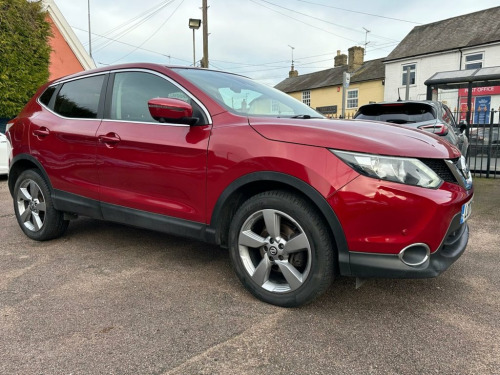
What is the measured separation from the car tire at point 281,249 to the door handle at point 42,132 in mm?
2180

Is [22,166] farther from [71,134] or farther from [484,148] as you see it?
[484,148]

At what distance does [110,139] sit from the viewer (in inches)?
121

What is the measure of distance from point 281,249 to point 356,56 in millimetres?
31543

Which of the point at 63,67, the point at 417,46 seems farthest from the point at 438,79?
the point at 417,46

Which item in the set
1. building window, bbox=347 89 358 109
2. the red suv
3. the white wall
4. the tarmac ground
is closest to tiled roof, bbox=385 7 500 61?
the white wall

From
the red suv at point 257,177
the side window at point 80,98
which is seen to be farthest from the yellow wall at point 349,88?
the red suv at point 257,177

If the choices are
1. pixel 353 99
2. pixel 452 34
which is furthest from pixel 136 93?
pixel 353 99

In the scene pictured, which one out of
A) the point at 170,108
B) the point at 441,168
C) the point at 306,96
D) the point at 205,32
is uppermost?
the point at 205,32

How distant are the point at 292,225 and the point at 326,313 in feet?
1.91

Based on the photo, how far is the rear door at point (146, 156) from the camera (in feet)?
8.77

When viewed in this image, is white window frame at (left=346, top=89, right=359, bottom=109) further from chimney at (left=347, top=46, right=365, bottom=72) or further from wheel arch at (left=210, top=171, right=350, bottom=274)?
wheel arch at (left=210, top=171, right=350, bottom=274)

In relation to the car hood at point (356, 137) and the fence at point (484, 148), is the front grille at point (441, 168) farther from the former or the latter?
the fence at point (484, 148)

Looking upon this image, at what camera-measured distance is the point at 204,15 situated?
46.0ft

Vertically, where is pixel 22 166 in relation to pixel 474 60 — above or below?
below
